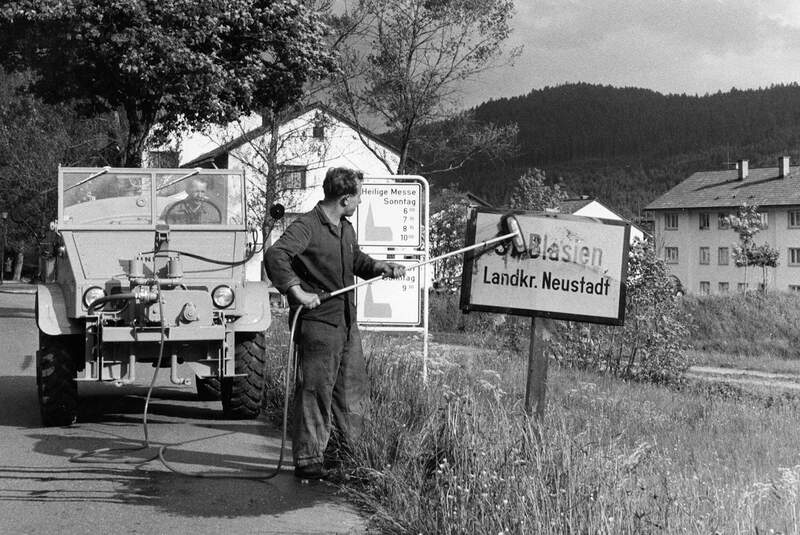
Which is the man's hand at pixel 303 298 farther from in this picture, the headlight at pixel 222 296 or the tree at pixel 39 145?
the tree at pixel 39 145

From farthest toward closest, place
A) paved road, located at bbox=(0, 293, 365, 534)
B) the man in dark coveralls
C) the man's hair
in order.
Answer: the man's hair
the man in dark coveralls
paved road, located at bbox=(0, 293, 365, 534)

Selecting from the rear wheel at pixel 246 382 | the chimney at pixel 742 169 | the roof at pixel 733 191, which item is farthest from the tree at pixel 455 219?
the chimney at pixel 742 169

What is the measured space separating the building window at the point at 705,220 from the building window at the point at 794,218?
9410 millimetres

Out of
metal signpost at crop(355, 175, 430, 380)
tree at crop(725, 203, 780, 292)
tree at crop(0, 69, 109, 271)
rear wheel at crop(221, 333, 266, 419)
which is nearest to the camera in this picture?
rear wheel at crop(221, 333, 266, 419)

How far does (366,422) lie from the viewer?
700cm

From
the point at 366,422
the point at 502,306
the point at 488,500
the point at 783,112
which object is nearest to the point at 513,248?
the point at 502,306

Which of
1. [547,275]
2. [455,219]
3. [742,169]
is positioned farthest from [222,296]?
[742,169]

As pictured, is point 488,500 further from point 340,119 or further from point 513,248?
point 340,119

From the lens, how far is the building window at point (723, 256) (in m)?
99.8

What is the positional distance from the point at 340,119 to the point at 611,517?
3101cm

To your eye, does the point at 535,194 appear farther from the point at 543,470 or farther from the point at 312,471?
the point at 543,470

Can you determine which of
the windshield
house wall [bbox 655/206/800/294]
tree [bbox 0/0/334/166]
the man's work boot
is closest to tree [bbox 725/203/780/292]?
house wall [bbox 655/206/800/294]

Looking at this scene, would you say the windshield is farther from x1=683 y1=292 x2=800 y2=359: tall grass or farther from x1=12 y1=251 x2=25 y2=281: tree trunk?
x1=12 y1=251 x2=25 y2=281: tree trunk

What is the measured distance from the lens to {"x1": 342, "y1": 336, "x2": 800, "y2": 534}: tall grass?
4.50m
